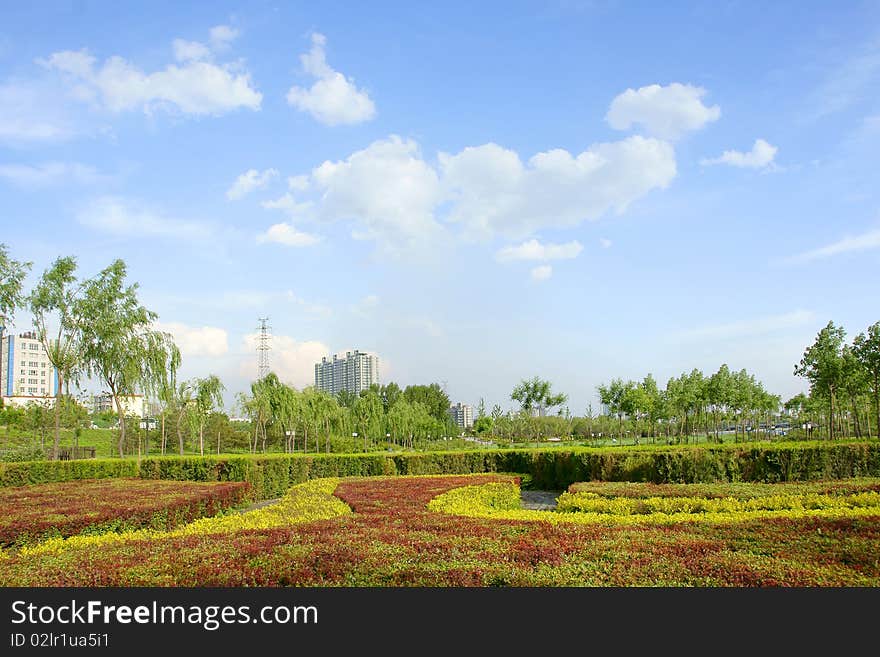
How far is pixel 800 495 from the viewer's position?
979 cm

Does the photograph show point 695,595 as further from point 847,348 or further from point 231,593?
point 847,348

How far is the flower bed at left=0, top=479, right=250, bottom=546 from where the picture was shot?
8.51 m

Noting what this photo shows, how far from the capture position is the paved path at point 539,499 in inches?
544

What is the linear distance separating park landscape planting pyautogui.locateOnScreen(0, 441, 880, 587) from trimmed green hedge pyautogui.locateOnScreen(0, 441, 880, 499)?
5cm

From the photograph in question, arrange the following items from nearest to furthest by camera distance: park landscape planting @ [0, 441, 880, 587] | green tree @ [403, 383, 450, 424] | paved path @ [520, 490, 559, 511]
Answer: park landscape planting @ [0, 441, 880, 587] < paved path @ [520, 490, 559, 511] < green tree @ [403, 383, 450, 424]

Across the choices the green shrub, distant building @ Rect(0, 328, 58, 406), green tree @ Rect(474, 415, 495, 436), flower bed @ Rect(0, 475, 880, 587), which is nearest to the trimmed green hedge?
the green shrub

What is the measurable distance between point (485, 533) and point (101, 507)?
700 centimetres

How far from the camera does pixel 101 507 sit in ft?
32.4

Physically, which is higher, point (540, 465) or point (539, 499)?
point (540, 465)

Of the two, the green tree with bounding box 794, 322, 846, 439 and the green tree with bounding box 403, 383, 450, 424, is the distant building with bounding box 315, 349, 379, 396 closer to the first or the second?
the green tree with bounding box 403, 383, 450, 424

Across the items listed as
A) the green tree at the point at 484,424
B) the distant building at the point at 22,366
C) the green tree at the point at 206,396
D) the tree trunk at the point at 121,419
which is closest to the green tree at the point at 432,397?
the green tree at the point at 484,424

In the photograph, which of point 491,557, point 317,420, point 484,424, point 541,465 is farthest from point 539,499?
point 484,424

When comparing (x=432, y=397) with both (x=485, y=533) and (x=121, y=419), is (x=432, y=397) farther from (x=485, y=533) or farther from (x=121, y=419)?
(x=485, y=533)

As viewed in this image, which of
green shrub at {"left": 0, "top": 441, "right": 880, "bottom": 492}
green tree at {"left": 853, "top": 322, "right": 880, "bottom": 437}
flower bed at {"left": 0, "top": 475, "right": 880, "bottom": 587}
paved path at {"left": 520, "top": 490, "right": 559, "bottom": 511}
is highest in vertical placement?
green tree at {"left": 853, "top": 322, "right": 880, "bottom": 437}
